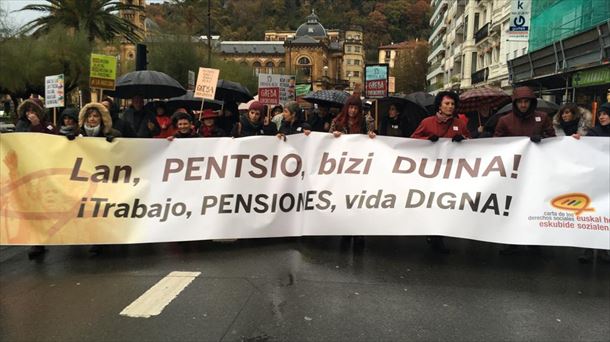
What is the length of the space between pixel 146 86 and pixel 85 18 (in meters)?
23.5

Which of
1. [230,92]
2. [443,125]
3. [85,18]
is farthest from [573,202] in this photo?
[85,18]

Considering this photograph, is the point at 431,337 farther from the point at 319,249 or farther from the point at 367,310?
the point at 319,249

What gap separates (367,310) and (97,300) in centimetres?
231

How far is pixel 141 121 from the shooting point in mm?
8562

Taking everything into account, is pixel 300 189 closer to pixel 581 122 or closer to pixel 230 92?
pixel 581 122

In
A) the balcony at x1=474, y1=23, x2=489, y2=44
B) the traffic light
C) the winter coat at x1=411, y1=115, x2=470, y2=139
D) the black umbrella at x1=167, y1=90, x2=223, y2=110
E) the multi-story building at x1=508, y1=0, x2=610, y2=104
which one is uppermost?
the balcony at x1=474, y1=23, x2=489, y2=44

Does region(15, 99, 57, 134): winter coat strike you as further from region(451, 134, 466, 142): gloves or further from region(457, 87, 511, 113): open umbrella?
region(457, 87, 511, 113): open umbrella

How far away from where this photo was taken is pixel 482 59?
4759 cm

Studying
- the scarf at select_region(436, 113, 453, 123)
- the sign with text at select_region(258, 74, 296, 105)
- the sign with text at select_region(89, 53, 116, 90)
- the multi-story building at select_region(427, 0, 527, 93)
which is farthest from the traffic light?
the multi-story building at select_region(427, 0, 527, 93)

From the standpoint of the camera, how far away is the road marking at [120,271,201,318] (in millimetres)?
4414

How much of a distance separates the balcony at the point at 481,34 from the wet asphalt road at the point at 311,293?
4104cm

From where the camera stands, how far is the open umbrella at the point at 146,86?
10336mm

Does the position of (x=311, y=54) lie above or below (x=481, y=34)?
above

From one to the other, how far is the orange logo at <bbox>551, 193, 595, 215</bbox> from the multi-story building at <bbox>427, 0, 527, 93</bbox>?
3142cm
